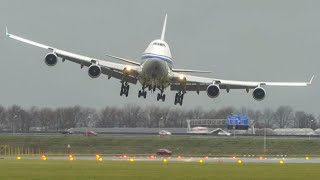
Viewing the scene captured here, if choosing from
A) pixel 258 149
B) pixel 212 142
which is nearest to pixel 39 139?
pixel 212 142

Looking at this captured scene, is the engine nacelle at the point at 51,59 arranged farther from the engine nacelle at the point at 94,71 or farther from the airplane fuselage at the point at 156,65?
the airplane fuselage at the point at 156,65

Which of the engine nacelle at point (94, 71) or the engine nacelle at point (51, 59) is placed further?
the engine nacelle at point (94, 71)

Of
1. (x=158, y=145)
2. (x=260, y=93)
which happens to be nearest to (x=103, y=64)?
(x=260, y=93)

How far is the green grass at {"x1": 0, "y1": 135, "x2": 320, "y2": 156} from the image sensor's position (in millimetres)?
140000

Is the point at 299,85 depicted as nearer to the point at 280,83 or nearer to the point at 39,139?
the point at 280,83

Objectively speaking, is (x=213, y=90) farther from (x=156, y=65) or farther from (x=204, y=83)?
(x=156, y=65)

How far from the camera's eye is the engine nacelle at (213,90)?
88312 millimetres

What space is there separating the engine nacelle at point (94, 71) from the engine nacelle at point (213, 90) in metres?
13.4

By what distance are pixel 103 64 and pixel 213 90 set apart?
13244mm

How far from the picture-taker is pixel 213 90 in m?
88.4

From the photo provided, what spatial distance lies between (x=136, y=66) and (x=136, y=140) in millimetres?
71448

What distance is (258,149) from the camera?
5640 inches

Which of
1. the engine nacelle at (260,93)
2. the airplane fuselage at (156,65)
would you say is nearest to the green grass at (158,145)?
the engine nacelle at (260,93)

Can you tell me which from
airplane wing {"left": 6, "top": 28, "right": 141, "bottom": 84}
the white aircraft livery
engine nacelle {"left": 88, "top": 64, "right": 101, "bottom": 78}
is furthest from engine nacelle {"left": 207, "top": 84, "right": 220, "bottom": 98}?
engine nacelle {"left": 88, "top": 64, "right": 101, "bottom": 78}
